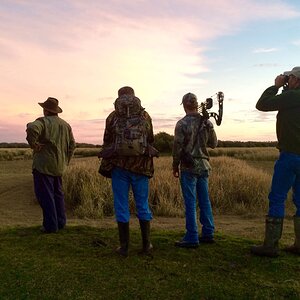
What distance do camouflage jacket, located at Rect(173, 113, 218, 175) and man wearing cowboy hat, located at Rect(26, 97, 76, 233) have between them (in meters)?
2.05

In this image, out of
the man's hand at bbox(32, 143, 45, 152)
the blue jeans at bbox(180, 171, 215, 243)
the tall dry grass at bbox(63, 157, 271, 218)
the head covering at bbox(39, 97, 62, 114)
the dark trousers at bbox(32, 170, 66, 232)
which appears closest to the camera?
the blue jeans at bbox(180, 171, 215, 243)

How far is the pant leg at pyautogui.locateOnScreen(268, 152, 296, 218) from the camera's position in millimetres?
5375

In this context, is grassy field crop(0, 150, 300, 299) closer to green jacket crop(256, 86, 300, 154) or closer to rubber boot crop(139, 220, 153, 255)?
rubber boot crop(139, 220, 153, 255)

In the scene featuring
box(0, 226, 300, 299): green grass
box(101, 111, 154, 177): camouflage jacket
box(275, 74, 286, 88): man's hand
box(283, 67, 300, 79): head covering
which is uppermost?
box(283, 67, 300, 79): head covering

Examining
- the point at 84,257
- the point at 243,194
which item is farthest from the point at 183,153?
the point at 243,194

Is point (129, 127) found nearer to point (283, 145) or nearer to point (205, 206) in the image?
point (205, 206)

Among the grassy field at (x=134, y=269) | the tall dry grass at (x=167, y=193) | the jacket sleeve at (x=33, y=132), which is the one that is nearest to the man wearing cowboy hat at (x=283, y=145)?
the grassy field at (x=134, y=269)

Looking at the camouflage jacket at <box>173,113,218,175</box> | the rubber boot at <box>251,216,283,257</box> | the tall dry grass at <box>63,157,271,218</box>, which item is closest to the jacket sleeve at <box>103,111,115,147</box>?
the camouflage jacket at <box>173,113,218,175</box>

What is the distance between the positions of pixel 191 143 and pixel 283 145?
3.91 ft

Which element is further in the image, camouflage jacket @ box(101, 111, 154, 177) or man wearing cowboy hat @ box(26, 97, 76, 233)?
man wearing cowboy hat @ box(26, 97, 76, 233)

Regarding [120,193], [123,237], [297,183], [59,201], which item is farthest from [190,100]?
[59,201]

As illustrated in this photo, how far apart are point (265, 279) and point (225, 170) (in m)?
11.0

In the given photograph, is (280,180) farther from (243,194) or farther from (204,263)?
(243,194)

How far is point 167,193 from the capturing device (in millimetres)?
12406
